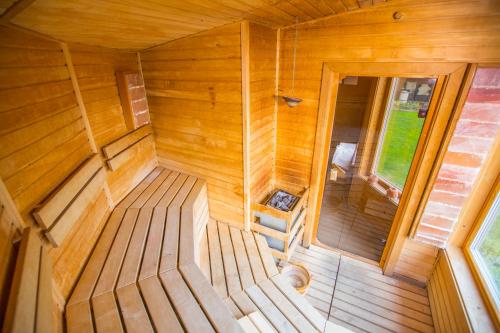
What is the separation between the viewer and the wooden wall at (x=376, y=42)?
6.45ft

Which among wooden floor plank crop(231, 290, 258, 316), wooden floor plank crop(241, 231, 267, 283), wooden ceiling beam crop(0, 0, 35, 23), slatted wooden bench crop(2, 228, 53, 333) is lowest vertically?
wooden floor plank crop(231, 290, 258, 316)

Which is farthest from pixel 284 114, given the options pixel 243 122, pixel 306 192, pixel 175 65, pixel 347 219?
pixel 347 219

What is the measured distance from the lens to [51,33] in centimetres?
163

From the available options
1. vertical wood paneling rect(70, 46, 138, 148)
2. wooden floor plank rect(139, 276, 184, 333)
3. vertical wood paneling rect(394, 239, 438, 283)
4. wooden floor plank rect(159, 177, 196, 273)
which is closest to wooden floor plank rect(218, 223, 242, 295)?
wooden floor plank rect(159, 177, 196, 273)

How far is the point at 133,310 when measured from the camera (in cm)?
168

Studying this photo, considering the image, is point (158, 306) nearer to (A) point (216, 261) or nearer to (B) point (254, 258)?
(A) point (216, 261)

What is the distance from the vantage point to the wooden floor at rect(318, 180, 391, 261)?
12.0ft

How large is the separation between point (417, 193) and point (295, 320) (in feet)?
6.32

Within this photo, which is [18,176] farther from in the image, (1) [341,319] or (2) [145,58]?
(1) [341,319]

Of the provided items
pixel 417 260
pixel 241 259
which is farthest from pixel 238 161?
pixel 417 260

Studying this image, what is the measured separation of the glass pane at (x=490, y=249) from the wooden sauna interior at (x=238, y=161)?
0.02 m

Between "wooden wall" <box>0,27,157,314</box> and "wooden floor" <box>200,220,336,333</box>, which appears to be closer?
"wooden wall" <box>0,27,157,314</box>

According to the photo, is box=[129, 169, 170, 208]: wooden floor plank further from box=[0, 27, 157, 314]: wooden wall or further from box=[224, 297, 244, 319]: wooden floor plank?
box=[224, 297, 244, 319]: wooden floor plank

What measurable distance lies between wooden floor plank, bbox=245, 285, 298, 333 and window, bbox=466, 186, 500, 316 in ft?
5.72
